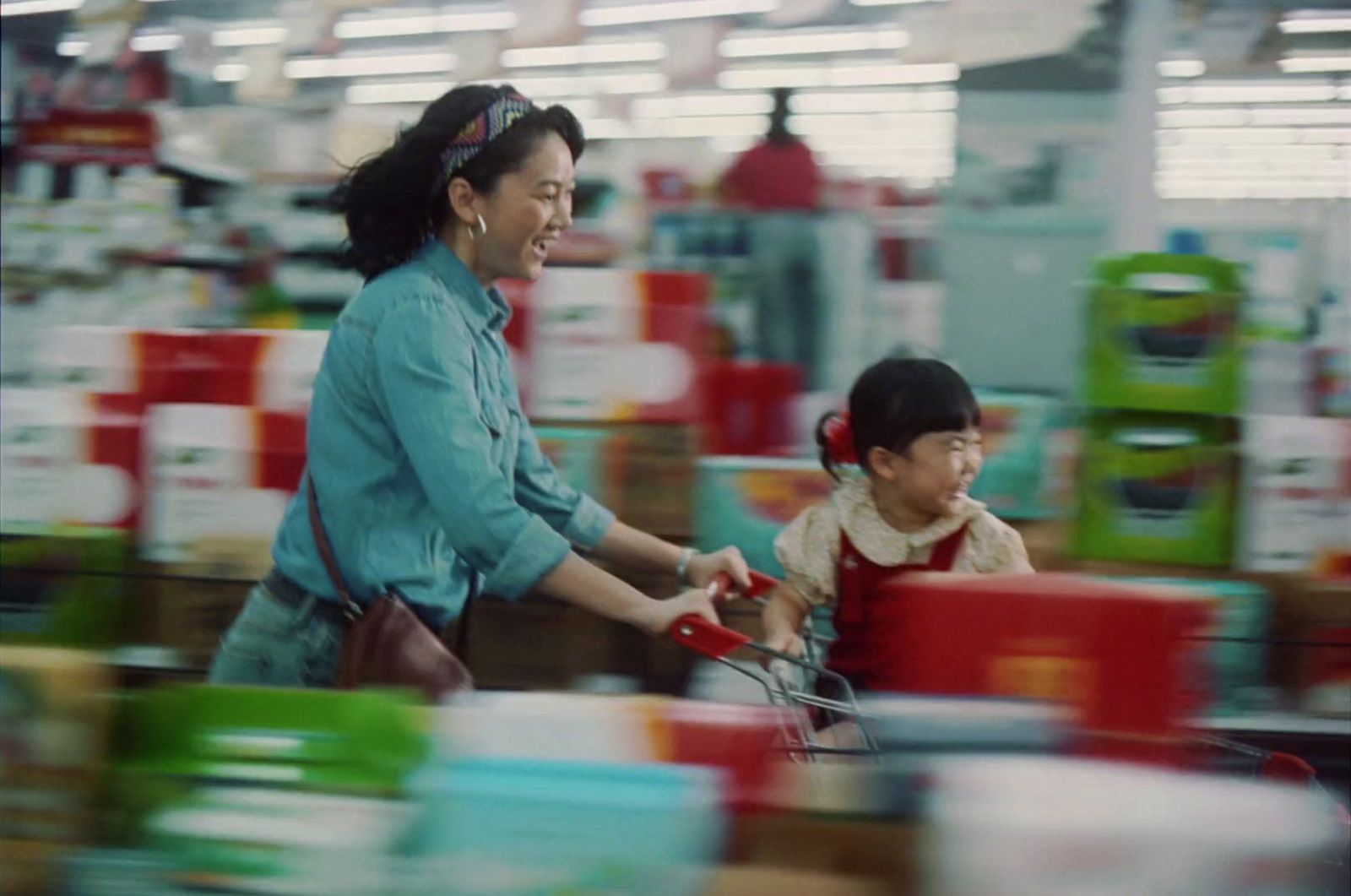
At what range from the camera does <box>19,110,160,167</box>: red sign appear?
6906mm

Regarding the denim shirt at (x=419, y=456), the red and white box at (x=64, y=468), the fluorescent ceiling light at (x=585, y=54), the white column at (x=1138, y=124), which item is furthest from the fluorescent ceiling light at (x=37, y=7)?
the denim shirt at (x=419, y=456)

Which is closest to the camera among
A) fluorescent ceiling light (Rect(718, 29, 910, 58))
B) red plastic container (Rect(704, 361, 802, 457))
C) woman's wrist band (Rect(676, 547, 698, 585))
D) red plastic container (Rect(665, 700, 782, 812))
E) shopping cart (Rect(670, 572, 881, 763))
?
red plastic container (Rect(665, 700, 782, 812))

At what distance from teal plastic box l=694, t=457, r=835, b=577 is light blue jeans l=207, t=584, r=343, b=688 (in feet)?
4.07

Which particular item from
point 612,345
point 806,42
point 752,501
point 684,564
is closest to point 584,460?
point 612,345

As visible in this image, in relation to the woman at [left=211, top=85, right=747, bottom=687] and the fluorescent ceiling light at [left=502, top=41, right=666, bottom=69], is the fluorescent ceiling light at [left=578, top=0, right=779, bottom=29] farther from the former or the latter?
the woman at [left=211, top=85, right=747, bottom=687]

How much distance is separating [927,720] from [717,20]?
591 centimetres

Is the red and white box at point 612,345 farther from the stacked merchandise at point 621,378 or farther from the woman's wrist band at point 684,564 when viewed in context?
the woman's wrist band at point 684,564

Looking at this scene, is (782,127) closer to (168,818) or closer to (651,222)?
(651,222)

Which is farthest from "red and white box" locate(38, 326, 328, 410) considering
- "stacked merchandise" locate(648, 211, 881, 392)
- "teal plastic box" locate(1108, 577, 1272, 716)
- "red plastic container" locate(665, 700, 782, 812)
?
"stacked merchandise" locate(648, 211, 881, 392)

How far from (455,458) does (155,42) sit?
564cm

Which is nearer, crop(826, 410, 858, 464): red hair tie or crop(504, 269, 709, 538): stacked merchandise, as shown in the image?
crop(826, 410, 858, 464): red hair tie

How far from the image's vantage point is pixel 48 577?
3.67 meters

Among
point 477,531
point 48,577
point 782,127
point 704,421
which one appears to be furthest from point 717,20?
point 477,531

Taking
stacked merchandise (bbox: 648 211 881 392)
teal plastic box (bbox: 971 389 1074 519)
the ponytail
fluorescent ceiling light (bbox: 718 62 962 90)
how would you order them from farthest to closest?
fluorescent ceiling light (bbox: 718 62 962 90) < stacked merchandise (bbox: 648 211 881 392) < teal plastic box (bbox: 971 389 1074 519) < the ponytail
